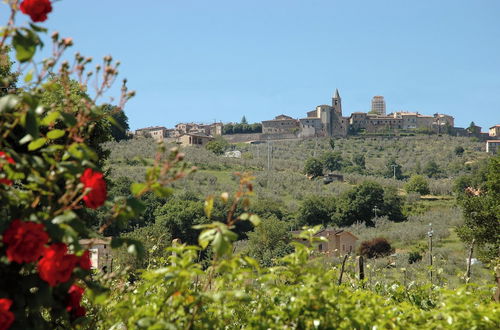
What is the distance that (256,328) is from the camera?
1798mm

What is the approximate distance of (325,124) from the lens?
93.3 metres

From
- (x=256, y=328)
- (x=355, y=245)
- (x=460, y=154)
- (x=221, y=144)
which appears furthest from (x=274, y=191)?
(x=256, y=328)

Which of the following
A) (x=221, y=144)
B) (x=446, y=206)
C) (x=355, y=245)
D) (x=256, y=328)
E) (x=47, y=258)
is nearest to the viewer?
(x=47, y=258)

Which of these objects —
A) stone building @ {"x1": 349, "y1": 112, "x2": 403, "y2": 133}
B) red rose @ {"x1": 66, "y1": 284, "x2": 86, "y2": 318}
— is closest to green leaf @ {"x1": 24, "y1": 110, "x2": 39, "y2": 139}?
red rose @ {"x1": 66, "y1": 284, "x2": 86, "y2": 318}

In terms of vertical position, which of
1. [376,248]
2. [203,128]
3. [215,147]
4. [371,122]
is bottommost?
[376,248]

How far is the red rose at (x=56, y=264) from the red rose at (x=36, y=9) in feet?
2.38

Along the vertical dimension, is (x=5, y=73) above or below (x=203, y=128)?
below

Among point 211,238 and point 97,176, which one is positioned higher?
point 97,176

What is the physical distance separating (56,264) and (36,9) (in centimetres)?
80

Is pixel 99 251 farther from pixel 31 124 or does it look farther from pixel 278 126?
pixel 278 126

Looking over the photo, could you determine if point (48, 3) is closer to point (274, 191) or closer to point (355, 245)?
point (355, 245)

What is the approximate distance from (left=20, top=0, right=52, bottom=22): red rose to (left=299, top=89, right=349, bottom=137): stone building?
297ft

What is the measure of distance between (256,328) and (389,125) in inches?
3810

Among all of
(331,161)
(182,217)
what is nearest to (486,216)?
(182,217)
